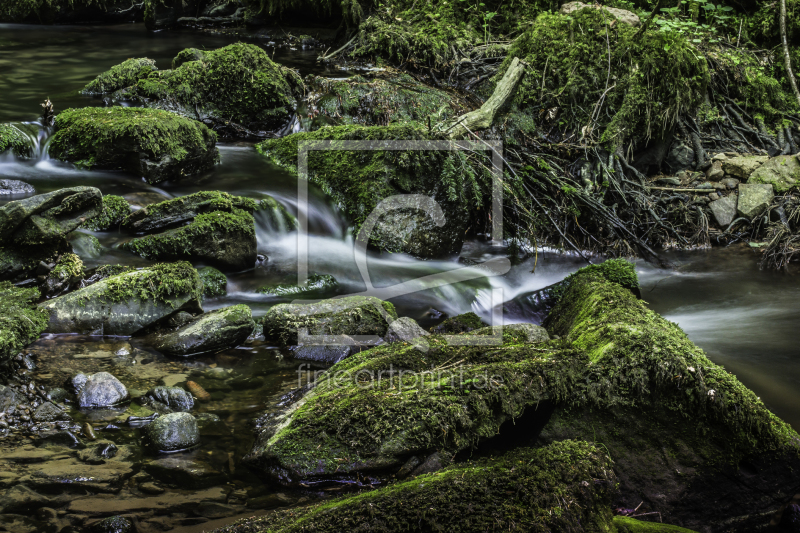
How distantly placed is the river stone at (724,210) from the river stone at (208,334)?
22.1 feet

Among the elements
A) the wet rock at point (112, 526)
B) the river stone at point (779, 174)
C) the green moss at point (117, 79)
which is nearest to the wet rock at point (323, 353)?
the wet rock at point (112, 526)

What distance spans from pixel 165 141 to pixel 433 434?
5388 mm

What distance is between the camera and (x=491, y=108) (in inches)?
304

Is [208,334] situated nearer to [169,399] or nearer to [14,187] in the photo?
[169,399]

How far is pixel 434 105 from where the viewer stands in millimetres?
8883

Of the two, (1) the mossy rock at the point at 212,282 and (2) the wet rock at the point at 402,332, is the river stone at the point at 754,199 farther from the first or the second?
(1) the mossy rock at the point at 212,282

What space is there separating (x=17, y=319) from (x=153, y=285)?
3.72 feet

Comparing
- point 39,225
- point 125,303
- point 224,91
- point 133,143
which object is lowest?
point 125,303

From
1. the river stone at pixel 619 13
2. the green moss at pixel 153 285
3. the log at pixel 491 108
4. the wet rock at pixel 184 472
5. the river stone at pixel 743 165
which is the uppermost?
the river stone at pixel 619 13

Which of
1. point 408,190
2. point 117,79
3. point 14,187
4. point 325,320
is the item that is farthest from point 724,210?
point 117,79

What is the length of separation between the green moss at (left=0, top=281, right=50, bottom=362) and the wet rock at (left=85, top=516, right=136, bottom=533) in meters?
1.43

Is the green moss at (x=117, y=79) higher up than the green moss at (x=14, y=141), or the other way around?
the green moss at (x=117, y=79)

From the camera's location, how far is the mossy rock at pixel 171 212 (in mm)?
5500

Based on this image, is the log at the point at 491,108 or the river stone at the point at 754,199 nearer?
the log at the point at 491,108
